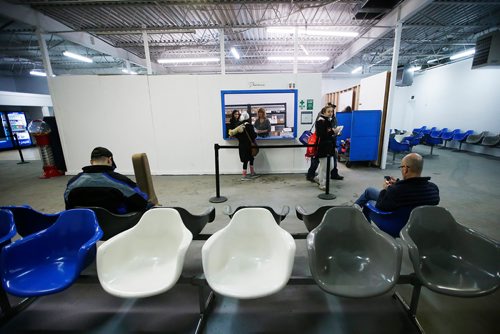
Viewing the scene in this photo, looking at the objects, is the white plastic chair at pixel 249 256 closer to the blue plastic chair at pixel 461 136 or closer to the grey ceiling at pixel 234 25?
the grey ceiling at pixel 234 25

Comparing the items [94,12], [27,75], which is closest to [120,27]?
[94,12]

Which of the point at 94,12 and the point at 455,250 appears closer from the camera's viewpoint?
the point at 455,250

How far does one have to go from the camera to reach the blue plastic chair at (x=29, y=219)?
6.40ft

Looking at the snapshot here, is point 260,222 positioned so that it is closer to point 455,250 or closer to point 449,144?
point 455,250

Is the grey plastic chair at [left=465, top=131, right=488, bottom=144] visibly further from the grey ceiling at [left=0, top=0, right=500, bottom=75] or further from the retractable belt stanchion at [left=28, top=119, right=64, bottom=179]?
the retractable belt stanchion at [left=28, top=119, right=64, bottom=179]

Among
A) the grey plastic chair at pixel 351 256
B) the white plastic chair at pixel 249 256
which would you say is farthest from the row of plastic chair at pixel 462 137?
the white plastic chair at pixel 249 256

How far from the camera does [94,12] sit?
5.29m

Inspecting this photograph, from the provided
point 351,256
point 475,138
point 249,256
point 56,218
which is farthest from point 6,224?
point 475,138

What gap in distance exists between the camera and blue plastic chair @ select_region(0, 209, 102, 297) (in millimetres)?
1440

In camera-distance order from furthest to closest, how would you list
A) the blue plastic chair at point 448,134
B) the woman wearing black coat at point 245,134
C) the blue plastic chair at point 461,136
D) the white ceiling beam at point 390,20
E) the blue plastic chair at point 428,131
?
the blue plastic chair at point 428,131 < the blue plastic chair at point 448,134 < the blue plastic chair at point 461,136 < the woman wearing black coat at point 245,134 < the white ceiling beam at point 390,20

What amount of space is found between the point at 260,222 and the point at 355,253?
0.77m

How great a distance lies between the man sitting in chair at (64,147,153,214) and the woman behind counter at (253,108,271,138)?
3.67 m

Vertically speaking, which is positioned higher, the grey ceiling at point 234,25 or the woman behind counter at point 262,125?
the grey ceiling at point 234,25

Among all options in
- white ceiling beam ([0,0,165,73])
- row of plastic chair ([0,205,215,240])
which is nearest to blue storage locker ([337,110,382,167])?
row of plastic chair ([0,205,215,240])
